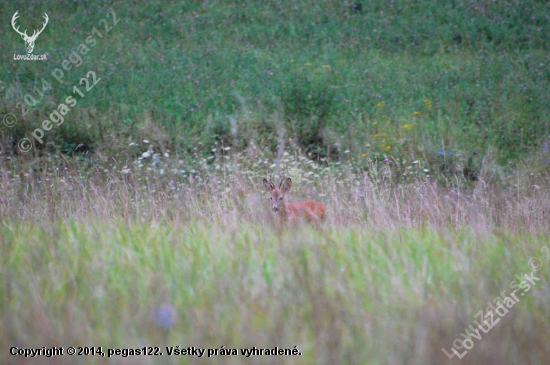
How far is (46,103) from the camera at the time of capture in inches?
438

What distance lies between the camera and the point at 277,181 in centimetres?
733

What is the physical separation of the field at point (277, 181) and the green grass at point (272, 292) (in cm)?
1

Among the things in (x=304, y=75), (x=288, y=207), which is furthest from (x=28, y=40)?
(x=288, y=207)

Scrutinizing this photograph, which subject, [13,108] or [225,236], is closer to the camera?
[225,236]

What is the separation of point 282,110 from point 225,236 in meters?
7.43

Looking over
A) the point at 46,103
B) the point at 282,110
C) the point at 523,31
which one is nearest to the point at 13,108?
the point at 46,103

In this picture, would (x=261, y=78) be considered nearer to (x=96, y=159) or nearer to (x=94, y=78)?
(x=94, y=78)

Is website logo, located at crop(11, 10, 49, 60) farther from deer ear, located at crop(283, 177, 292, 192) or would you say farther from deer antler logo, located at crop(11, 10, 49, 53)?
deer ear, located at crop(283, 177, 292, 192)

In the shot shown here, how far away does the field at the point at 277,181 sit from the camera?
2408 millimetres

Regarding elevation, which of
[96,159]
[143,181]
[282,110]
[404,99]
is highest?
[404,99]

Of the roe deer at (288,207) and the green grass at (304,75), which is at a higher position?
the green grass at (304,75)

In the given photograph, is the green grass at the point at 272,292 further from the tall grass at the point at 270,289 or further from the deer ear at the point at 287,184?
the deer ear at the point at 287,184

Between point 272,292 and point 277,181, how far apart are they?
4630 millimetres

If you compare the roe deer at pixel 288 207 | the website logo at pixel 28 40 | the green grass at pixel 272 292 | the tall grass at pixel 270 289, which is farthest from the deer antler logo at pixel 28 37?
the green grass at pixel 272 292
